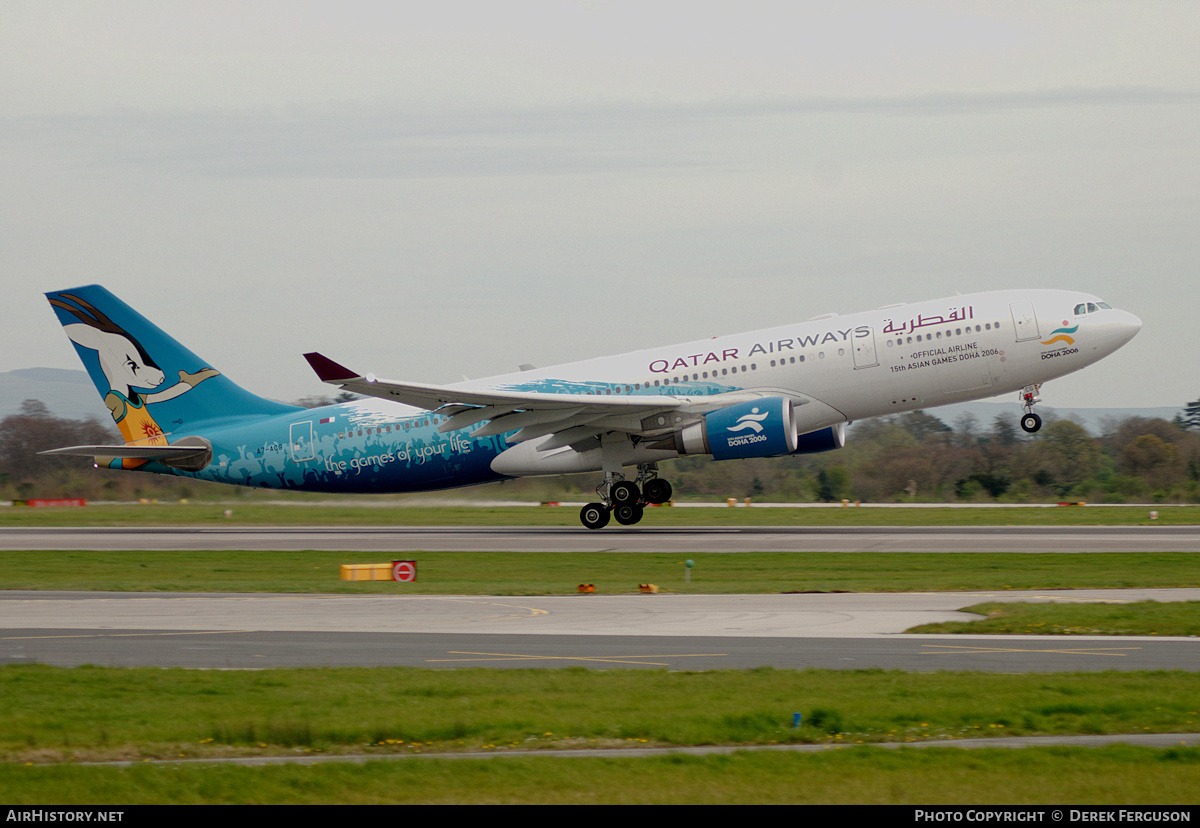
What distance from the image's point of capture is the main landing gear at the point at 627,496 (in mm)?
37469

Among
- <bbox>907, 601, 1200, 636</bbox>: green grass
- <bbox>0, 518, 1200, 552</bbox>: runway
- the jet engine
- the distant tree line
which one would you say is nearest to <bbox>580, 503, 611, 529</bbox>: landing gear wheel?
<bbox>0, 518, 1200, 552</bbox>: runway

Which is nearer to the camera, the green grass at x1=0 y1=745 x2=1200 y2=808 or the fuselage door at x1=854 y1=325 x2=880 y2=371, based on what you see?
the green grass at x1=0 y1=745 x2=1200 y2=808

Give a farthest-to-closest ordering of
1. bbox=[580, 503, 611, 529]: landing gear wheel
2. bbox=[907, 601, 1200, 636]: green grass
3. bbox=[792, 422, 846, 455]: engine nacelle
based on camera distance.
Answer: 1. bbox=[580, 503, 611, 529]: landing gear wheel
2. bbox=[792, 422, 846, 455]: engine nacelle
3. bbox=[907, 601, 1200, 636]: green grass

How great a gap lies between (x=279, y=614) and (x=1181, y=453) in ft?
197

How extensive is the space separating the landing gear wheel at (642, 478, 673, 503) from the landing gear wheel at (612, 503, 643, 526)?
1.59 ft

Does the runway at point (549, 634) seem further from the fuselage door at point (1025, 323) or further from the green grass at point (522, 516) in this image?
the green grass at point (522, 516)

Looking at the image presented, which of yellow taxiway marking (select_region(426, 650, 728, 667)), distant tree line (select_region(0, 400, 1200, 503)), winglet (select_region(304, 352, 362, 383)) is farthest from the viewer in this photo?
distant tree line (select_region(0, 400, 1200, 503))

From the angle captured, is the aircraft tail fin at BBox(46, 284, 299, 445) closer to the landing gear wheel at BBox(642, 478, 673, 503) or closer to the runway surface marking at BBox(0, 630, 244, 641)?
the landing gear wheel at BBox(642, 478, 673, 503)

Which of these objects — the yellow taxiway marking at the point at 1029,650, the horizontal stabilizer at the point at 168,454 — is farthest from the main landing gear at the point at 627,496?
the yellow taxiway marking at the point at 1029,650

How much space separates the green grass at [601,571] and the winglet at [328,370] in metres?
4.77

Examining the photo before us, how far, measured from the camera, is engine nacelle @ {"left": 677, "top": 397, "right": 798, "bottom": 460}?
33.9 meters

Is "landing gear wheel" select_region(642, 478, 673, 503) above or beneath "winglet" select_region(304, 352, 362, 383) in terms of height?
beneath

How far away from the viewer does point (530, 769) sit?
30.6 feet

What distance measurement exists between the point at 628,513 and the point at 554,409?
4631mm
